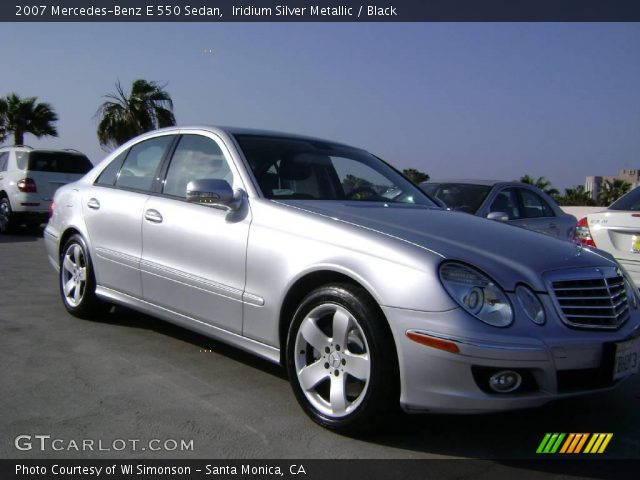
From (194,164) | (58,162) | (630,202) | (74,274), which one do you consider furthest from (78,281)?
(58,162)

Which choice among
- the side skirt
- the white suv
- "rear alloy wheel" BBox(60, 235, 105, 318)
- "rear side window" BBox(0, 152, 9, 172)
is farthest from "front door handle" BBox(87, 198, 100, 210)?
"rear side window" BBox(0, 152, 9, 172)

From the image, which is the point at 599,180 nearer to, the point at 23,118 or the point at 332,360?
the point at 23,118

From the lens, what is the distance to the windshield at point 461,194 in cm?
764

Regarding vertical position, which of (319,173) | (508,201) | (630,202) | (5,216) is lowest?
(5,216)

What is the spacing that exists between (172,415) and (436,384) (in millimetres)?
1372

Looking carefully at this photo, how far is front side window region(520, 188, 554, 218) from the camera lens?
8281mm

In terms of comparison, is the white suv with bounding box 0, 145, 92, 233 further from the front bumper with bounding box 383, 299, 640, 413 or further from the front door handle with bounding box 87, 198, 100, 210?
the front bumper with bounding box 383, 299, 640, 413

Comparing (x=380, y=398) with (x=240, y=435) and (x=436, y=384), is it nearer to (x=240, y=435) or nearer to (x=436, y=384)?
(x=436, y=384)

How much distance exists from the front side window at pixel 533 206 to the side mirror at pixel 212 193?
17.0 feet

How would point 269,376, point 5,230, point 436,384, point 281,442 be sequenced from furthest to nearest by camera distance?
point 5,230
point 269,376
point 281,442
point 436,384

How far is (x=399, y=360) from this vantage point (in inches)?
120

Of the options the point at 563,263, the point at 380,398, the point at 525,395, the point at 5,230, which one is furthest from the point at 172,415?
the point at 5,230

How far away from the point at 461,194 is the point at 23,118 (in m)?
27.7

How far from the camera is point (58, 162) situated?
43.2 ft
